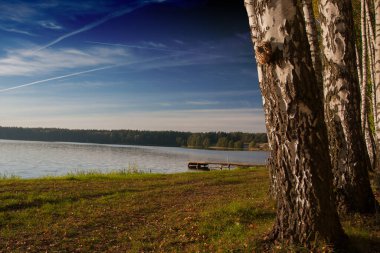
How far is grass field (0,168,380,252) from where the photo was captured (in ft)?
22.7

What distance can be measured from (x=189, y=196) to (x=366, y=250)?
29.4 feet

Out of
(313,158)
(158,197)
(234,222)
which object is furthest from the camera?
(158,197)

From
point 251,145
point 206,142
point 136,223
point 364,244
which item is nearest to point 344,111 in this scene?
point 364,244

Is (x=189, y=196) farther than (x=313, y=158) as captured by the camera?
Yes

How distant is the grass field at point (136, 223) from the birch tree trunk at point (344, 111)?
638 mm

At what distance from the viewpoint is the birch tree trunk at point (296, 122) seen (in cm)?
537

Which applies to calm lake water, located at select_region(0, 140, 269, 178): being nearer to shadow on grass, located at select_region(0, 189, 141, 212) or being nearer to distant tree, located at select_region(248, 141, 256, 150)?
shadow on grass, located at select_region(0, 189, 141, 212)

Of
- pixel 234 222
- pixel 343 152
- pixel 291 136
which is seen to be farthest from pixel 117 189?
pixel 291 136

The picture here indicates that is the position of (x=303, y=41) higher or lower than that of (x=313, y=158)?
higher

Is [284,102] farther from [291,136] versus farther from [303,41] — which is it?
[303,41]

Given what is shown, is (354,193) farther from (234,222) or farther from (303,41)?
(303,41)

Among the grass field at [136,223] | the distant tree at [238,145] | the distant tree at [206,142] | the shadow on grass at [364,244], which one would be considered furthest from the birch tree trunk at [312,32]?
the distant tree at [206,142]

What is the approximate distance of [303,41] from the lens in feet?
17.9

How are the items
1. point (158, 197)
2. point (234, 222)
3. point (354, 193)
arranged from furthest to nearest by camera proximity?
point (158, 197), point (234, 222), point (354, 193)
